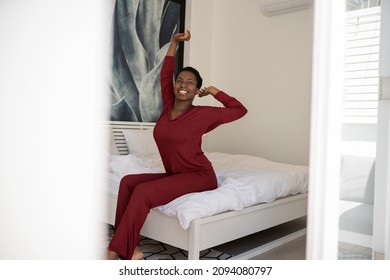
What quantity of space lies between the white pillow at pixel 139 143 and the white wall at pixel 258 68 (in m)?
1.31

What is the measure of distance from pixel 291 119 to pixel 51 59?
347 cm

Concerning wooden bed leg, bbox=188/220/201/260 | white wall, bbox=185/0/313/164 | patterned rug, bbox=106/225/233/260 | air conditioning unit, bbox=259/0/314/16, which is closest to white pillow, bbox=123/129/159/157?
patterned rug, bbox=106/225/233/260

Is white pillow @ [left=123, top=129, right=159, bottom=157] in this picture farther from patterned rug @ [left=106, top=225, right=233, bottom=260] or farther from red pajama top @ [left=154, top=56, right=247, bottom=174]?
red pajama top @ [left=154, top=56, right=247, bottom=174]

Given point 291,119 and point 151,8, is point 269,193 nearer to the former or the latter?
point 291,119

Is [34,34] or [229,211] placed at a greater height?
[34,34]

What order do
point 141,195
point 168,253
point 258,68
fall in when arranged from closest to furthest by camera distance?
1. point 141,195
2. point 168,253
3. point 258,68

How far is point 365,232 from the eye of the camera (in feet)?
3.22

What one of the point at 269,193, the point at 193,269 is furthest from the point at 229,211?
the point at 193,269

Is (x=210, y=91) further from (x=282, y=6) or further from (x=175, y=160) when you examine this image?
(x=282, y=6)

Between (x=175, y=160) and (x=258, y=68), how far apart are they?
8.52ft

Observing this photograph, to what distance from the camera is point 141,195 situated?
74.5 inches

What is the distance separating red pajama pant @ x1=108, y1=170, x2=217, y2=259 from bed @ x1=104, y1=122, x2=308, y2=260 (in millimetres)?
70

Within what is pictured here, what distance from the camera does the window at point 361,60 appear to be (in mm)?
919

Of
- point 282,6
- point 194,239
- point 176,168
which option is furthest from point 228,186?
point 282,6
